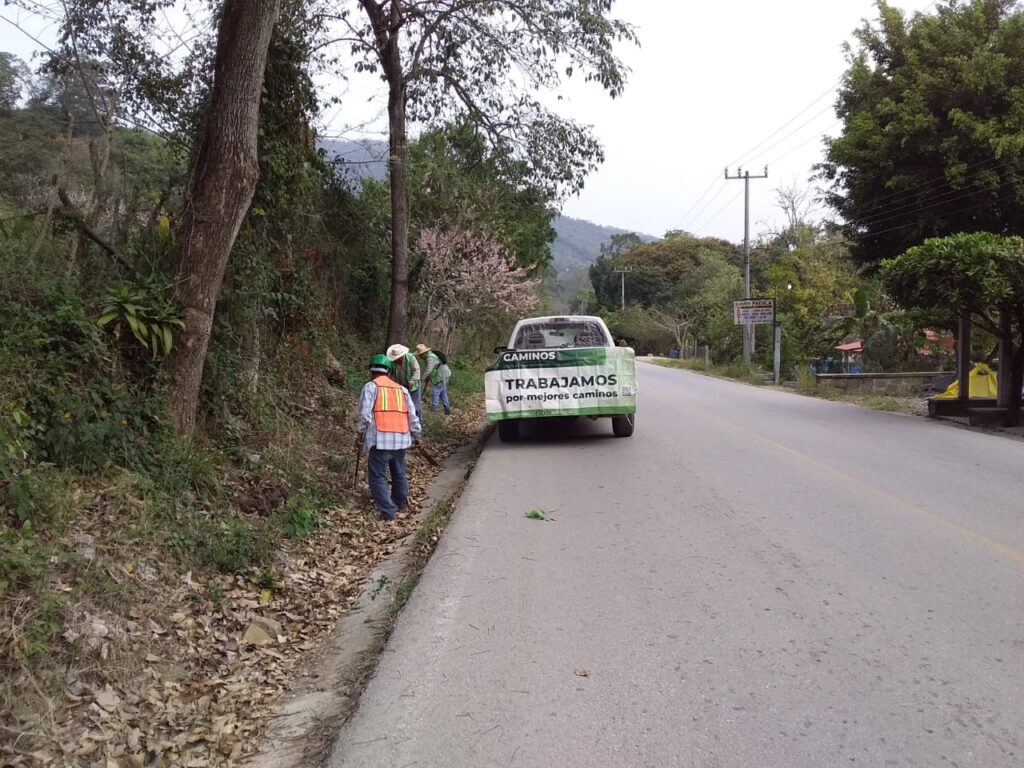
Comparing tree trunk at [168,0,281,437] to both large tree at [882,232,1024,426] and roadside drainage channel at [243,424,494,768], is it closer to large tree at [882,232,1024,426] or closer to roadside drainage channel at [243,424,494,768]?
roadside drainage channel at [243,424,494,768]

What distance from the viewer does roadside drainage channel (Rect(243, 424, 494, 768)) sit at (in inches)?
143

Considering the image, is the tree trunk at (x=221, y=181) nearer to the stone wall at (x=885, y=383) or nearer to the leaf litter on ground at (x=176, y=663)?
the leaf litter on ground at (x=176, y=663)

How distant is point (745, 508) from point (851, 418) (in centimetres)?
980

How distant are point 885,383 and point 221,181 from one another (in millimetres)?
22333

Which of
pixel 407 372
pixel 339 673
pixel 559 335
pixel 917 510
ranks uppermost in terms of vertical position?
pixel 559 335

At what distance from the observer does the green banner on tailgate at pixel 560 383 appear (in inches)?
444

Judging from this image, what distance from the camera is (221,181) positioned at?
6.96 metres

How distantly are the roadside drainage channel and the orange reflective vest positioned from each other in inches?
42.9

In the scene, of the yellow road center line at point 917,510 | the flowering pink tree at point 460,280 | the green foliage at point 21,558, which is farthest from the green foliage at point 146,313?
the flowering pink tree at point 460,280

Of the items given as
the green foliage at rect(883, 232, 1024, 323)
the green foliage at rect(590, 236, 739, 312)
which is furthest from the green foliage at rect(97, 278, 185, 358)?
the green foliage at rect(590, 236, 739, 312)

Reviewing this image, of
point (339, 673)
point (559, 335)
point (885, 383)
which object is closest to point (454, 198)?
point (559, 335)

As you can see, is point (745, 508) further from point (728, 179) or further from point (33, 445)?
point (728, 179)

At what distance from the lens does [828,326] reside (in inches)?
1212

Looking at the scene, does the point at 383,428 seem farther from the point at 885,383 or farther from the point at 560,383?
the point at 885,383
